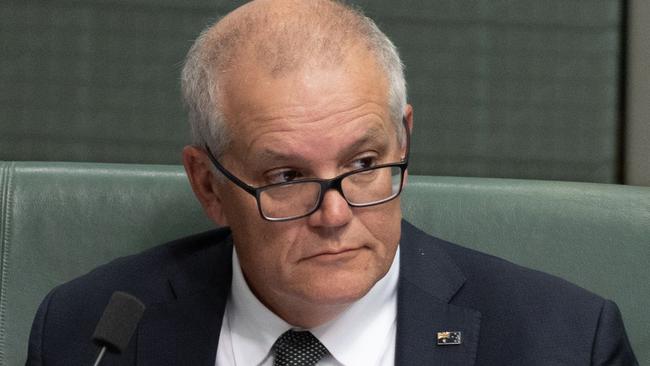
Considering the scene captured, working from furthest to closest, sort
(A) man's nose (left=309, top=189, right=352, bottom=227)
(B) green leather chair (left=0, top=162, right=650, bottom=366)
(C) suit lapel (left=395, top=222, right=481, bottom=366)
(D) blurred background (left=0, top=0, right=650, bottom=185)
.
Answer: (D) blurred background (left=0, top=0, right=650, bottom=185)
(B) green leather chair (left=0, top=162, right=650, bottom=366)
(C) suit lapel (left=395, top=222, right=481, bottom=366)
(A) man's nose (left=309, top=189, right=352, bottom=227)

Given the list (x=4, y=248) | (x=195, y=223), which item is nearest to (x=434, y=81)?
(x=195, y=223)

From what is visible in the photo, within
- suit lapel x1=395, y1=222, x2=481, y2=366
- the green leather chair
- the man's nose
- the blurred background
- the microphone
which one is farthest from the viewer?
the blurred background

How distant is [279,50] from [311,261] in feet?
0.89

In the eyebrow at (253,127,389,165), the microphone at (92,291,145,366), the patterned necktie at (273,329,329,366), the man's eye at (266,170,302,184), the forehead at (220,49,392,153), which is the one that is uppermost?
the forehead at (220,49,392,153)

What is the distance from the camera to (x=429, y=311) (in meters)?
1.45

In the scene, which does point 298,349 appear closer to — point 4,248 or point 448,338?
point 448,338

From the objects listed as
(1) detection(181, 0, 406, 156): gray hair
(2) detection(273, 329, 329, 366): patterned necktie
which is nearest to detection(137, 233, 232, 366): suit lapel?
(2) detection(273, 329, 329, 366): patterned necktie

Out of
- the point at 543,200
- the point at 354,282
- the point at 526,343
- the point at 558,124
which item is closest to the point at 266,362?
the point at 354,282

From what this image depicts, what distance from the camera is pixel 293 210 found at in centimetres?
132

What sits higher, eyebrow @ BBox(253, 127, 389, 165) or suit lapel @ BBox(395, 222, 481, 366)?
eyebrow @ BBox(253, 127, 389, 165)

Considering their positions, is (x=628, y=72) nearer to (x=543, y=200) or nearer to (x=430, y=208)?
(x=543, y=200)

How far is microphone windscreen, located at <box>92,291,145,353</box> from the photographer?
1.09 meters

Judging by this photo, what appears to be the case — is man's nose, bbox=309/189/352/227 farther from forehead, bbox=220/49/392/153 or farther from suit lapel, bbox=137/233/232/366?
suit lapel, bbox=137/233/232/366

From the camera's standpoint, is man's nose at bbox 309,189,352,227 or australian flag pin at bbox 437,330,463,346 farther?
australian flag pin at bbox 437,330,463,346
